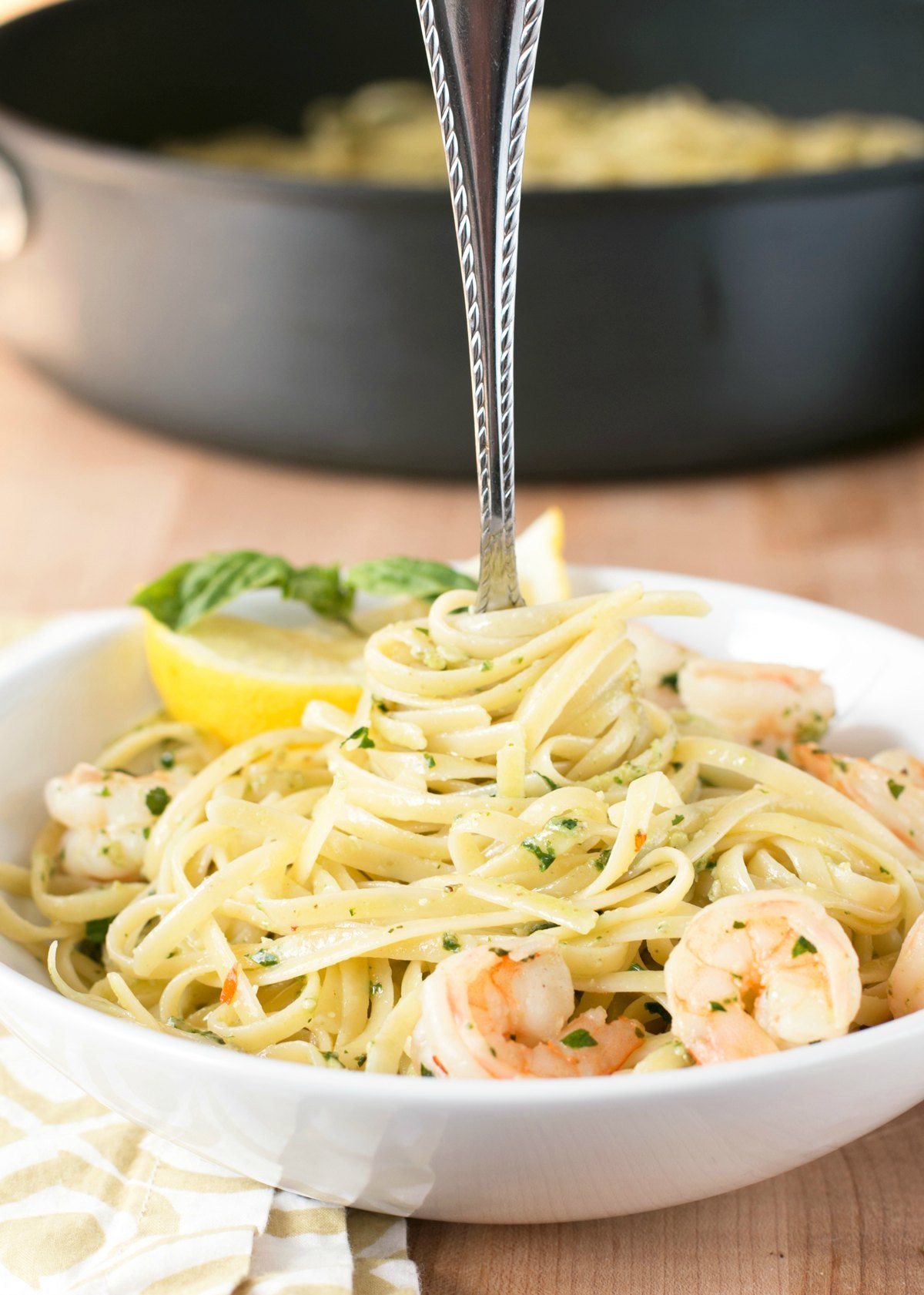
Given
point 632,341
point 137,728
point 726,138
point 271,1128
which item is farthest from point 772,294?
point 271,1128

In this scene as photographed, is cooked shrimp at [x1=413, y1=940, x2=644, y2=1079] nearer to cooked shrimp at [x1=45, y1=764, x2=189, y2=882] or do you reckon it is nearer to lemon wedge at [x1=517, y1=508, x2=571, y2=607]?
cooked shrimp at [x1=45, y1=764, x2=189, y2=882]

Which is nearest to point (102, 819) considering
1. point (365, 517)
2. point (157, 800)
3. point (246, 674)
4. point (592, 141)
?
point (157, 800)

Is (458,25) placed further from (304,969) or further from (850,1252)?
(850,1252)

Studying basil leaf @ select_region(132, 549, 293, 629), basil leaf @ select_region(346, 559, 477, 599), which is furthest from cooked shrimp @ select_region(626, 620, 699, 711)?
basil leaf @ select_region(132, 549, 293, 629)

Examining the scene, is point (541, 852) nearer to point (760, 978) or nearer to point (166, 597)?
point (760, 978)

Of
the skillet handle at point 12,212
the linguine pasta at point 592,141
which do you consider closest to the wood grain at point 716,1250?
the skillet handle at point 12,212
